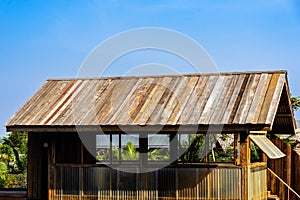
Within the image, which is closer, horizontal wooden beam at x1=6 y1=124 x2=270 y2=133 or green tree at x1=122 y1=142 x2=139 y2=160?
horizontal wooden beam at x1=6 y1=124 x2=270 y2=133

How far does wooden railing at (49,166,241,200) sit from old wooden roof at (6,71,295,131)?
135 centimetres

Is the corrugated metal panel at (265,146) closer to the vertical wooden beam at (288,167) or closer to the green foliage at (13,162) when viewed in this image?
the vertical wooden beam at (288,167)

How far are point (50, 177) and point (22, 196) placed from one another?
258cm

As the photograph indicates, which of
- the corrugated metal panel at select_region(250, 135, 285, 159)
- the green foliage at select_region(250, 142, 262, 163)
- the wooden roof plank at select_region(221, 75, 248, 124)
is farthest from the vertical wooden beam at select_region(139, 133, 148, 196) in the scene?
the green foliage at select_region(250, 142, 262, 163)

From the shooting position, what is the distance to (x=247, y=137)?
15.6m

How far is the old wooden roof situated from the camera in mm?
15820

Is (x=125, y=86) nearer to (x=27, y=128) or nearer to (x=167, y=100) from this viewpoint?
(x=167, y=100)

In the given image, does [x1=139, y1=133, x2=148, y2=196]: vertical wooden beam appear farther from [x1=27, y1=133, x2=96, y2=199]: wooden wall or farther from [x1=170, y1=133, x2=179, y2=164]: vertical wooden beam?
[x1=27, y1=133, x2=96, y2=199]: wooden wall

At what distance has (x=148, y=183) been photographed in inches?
650

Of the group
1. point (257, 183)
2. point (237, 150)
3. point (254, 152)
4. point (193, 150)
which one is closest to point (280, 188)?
point (254, 152)

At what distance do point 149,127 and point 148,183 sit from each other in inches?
62.2

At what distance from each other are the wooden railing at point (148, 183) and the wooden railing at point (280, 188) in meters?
4.17

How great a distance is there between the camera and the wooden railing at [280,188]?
1950cm

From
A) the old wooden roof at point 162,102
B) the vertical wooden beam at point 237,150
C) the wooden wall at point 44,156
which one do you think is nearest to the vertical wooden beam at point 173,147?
the old wooden roof at point 162,102
